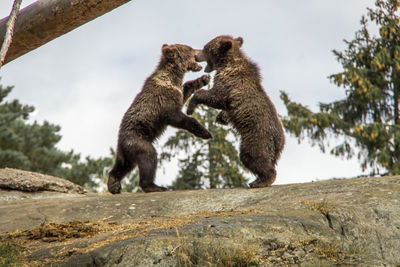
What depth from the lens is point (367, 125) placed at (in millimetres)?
18984

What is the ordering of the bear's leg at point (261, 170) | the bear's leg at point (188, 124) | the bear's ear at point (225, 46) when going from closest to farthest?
the bear's leg at point (261, 170)
the bear's leg at point (188, 124)
the bear's ear at point (225, 46)

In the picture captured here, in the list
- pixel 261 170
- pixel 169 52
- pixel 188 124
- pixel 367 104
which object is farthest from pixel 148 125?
pixel 367 104

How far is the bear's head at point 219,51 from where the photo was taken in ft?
26.5

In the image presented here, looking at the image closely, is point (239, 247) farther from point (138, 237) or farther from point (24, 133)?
point (24, 133)

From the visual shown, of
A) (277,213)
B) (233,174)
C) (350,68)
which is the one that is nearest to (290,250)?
(277,213)

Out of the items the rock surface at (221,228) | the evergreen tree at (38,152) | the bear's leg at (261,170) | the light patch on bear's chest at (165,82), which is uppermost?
the evergreen tree at (38,152)

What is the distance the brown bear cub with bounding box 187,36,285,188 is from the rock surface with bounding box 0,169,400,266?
511mm

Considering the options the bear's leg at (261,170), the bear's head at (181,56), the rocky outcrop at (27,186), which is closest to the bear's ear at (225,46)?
the bear's head at (181,56)

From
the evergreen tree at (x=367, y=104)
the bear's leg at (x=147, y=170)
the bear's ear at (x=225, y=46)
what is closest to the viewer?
the bear's leg at (x=147, y=170)

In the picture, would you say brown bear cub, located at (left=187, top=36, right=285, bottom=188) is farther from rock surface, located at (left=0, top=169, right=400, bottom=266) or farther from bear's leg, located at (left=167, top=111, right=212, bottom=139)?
rock surface, located at (left=0, top=169, right=400, bottom=266)

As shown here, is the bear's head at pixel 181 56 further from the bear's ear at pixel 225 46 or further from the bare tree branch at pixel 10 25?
the bare tree branch at pixel 10 25

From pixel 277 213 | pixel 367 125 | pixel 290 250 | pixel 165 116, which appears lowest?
pixel 290 250

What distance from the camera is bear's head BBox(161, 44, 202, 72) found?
8.66 metres

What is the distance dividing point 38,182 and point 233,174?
9.61 meters
